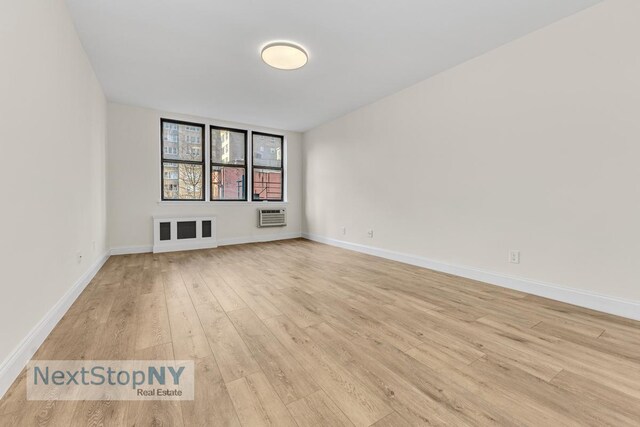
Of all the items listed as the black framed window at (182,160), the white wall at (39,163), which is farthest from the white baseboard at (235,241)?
the white wall at (39,163)

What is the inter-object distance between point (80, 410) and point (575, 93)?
3839 mm

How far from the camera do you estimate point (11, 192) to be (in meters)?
1.30

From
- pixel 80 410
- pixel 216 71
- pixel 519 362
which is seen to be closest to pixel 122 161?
pixel 216 71

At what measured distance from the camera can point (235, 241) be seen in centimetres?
530

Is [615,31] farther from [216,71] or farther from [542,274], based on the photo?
[216,71]

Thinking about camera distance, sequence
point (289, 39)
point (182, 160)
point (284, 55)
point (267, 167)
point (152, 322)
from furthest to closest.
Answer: point (267, 167) < point (182, 160) < point (284, 55) < point (289, 39) < point (152, 322)

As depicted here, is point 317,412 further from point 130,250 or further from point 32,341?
point 130,250

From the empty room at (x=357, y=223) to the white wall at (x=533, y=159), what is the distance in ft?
0.05

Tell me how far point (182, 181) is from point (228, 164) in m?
0.92

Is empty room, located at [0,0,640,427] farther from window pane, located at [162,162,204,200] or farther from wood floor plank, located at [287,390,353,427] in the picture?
window pane, located at [162,162,204,200]

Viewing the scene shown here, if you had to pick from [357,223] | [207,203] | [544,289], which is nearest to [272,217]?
[207,203]

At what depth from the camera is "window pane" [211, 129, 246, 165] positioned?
5164mm

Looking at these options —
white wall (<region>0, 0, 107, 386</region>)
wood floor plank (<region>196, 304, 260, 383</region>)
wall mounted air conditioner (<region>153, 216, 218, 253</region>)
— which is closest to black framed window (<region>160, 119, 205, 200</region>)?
wall mounted air conditioner (<region>153, 216, 218, 253</region>)

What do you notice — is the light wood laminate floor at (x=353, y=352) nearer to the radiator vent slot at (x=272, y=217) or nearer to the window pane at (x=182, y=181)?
the window pane at (x=182, y=181)
